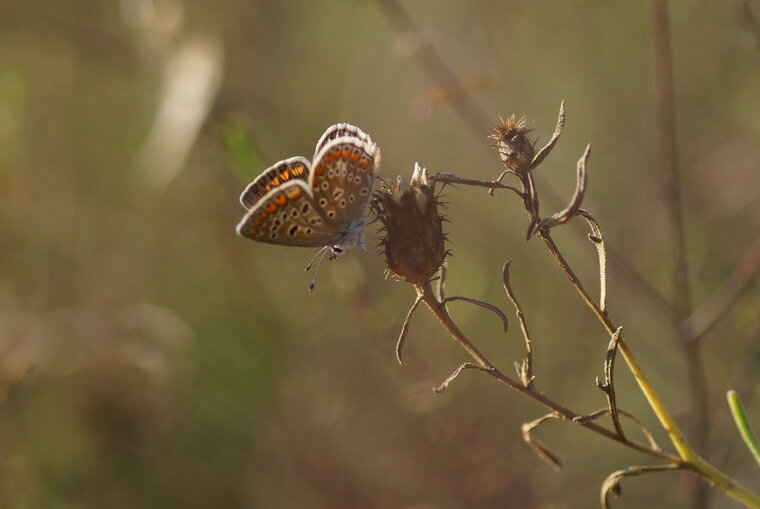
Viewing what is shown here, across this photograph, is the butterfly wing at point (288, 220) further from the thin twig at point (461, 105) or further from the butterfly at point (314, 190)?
the thin twig at point (461, 105)

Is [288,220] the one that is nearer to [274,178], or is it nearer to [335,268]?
[274,178]

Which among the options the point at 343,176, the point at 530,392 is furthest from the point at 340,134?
the point at 530,392

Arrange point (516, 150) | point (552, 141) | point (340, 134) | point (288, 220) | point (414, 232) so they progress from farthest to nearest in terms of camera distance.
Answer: point (288, 220), point (340, 134), point (414, 232), point (516, 150), point (552, 141)

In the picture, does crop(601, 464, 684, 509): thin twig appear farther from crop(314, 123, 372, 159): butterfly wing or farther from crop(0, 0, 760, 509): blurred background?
crop(0, 0, 760, 509): blurred background

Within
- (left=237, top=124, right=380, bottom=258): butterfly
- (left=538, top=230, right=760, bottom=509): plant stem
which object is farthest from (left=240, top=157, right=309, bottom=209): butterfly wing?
(left=538, top=230, right=760, bottom=509): plant stem

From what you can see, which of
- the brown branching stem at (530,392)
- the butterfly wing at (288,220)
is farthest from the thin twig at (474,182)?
the butterfly wing at (288,220)
